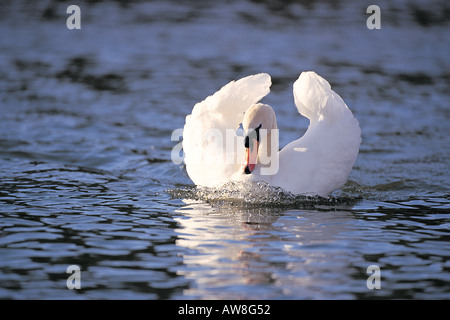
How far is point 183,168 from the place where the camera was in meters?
11.8

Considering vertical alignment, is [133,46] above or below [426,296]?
above

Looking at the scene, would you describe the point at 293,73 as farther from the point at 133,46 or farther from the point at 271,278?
the point at 271,278

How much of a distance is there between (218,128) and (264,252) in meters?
2.63

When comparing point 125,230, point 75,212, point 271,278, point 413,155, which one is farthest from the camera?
point 413,155

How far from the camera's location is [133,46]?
2130 centimetres

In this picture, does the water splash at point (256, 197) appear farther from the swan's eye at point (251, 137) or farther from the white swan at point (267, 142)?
the swan's eye at point (251, 137)

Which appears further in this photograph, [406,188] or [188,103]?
[188,103]

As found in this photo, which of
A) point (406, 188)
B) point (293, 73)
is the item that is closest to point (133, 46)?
point (293, 73)

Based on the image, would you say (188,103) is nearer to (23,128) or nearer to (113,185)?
(23,128)
